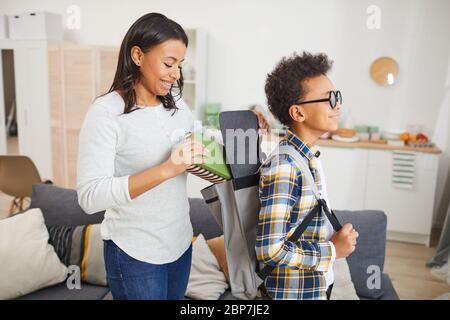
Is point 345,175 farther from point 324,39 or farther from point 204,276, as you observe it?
point 204,276

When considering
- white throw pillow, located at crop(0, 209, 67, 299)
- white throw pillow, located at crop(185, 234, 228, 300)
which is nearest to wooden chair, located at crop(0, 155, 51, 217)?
white throw pillow, located at crop(0, 209, 67, 299)

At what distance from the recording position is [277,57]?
379 cm

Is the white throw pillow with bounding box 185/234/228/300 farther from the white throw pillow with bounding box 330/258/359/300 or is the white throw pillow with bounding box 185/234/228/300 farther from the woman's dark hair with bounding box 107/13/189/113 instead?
the woman's dark hair with bounding box 107/13/189/113

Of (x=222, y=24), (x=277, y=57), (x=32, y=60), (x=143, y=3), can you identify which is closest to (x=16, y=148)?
(x=32, y=60)

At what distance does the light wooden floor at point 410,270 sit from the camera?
8.30ft

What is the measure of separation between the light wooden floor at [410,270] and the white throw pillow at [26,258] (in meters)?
1.37

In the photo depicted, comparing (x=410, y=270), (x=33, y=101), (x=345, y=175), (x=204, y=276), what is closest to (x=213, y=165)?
(x=204, y=276)

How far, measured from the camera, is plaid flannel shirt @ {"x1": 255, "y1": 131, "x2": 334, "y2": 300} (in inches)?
34.4

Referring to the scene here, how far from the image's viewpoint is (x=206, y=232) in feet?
6.40

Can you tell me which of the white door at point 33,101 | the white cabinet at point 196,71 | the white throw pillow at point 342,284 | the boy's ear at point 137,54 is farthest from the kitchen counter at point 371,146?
the boy's ear at point 137,54

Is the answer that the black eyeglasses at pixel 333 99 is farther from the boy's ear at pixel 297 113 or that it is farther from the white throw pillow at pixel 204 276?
the white throw pillow at pixel 204 276

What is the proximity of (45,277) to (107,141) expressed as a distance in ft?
3.74

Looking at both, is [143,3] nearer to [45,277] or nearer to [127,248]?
[45,277]

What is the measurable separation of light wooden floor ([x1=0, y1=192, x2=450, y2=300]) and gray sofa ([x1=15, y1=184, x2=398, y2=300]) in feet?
2.59
